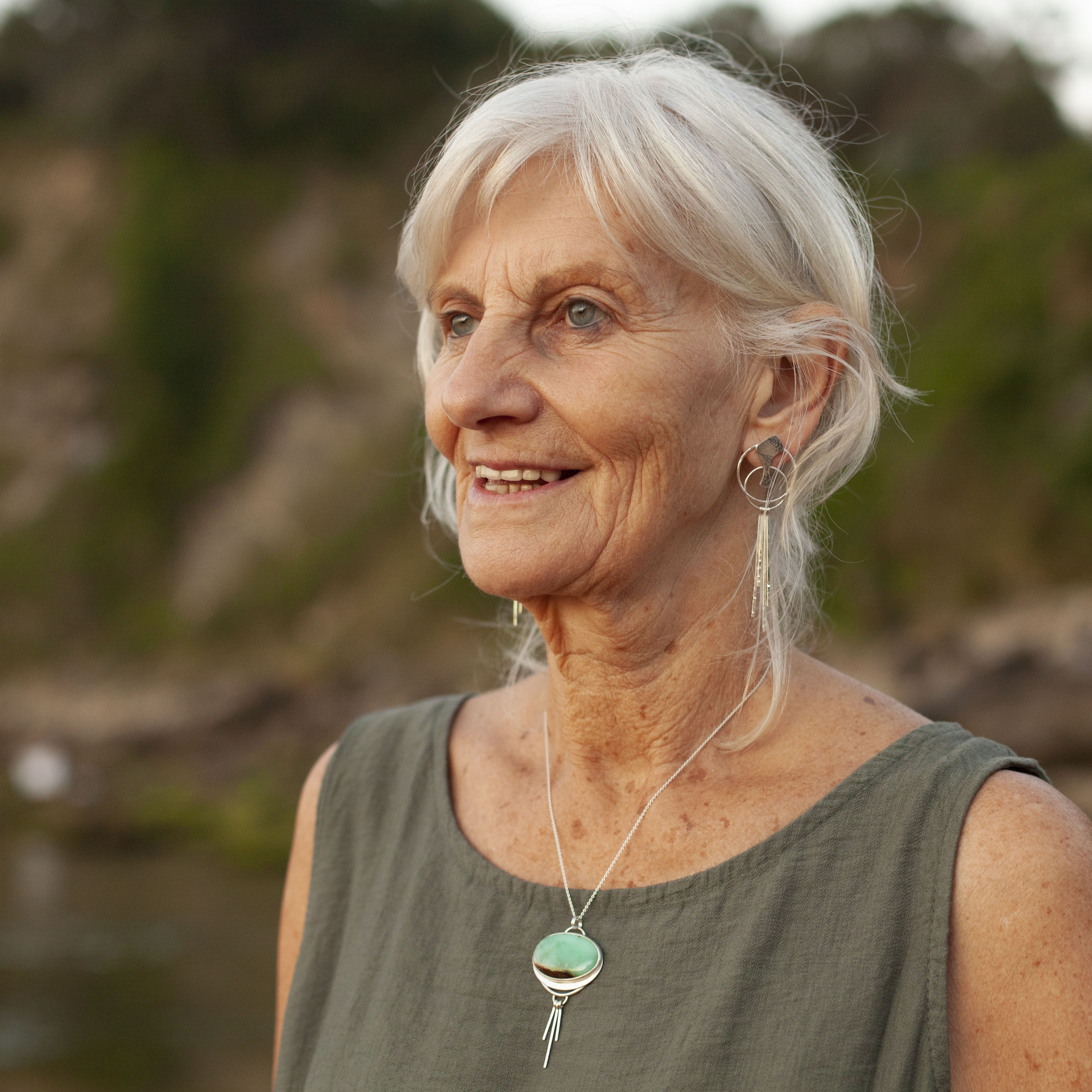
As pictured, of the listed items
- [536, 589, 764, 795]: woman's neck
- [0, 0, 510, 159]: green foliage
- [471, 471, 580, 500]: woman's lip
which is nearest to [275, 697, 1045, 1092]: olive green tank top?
[536, 589, 764, 795]: woman's neck

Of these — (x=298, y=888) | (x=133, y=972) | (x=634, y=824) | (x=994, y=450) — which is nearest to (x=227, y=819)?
(x=133, y=972)

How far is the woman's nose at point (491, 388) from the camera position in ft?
6.02

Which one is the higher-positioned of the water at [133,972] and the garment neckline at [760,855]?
the garment neckline at [760,855]

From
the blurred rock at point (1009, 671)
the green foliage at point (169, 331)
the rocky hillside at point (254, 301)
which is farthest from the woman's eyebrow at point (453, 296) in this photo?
the green foliage at point (169, 331)

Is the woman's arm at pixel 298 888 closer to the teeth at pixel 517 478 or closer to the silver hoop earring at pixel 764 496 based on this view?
the teeth at pixel 517 478

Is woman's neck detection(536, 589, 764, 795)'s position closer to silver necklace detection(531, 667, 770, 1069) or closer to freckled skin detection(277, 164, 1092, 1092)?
freckled skin detection(277, 164, 1092, 1092)

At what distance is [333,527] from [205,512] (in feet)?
8.78

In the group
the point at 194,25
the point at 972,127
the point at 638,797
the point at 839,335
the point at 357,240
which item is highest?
the point at 194,25

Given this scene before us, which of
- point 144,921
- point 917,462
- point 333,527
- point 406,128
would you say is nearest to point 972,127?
point 917,462

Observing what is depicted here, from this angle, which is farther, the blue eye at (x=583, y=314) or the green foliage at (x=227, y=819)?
the green foliage at (x=227, y=819)

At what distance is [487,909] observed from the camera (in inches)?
74.9

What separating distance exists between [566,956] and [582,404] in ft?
2.79

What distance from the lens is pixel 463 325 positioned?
2.04 metres

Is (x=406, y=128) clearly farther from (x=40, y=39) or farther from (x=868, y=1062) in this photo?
(x=868, y=1062)
